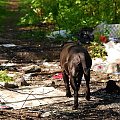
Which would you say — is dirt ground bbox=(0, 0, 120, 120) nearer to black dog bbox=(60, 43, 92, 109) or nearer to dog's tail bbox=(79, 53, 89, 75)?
black dog bbox=(60, 43, 92, 109)

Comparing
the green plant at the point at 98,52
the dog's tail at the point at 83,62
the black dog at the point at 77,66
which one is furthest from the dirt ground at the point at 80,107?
the green plant at the point at 98,52

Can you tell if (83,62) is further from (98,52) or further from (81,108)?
(98,52)

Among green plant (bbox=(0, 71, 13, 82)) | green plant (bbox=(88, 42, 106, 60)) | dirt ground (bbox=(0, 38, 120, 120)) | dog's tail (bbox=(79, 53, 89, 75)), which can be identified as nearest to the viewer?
dirt ground (bbox=(0, 38, 120, 120))

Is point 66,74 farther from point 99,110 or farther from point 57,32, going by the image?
point 57,32

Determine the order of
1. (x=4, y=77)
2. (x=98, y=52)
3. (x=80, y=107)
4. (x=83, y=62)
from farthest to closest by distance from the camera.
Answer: (x=98, y=52) → (x=4, y=77) → (x=80, y=107) → (x=83, y=62)

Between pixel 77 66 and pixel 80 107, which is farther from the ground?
pixel 77 66

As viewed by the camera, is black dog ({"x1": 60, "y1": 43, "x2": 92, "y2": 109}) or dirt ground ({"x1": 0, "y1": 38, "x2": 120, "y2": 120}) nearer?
dirt ground ({"x1": 0, "y1": 38, "x2": 120, "y2": 120})

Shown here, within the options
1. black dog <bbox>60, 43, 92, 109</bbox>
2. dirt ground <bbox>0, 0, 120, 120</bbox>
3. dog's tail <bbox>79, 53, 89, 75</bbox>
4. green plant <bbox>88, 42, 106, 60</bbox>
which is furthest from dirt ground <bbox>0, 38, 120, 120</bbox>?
green plant <bbox>88, 42, 106, 60</bbox>

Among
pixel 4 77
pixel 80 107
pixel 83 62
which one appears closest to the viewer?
pixel 83 62

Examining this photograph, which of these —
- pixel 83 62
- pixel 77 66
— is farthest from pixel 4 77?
pixel 83 62

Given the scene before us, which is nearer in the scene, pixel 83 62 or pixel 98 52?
pixel 83 62

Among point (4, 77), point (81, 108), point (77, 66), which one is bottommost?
point (81, 108)

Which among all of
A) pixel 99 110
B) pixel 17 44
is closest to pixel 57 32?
pixel 17 44

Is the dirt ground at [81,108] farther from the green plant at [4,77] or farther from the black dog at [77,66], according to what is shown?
the green plant at [4,77]
